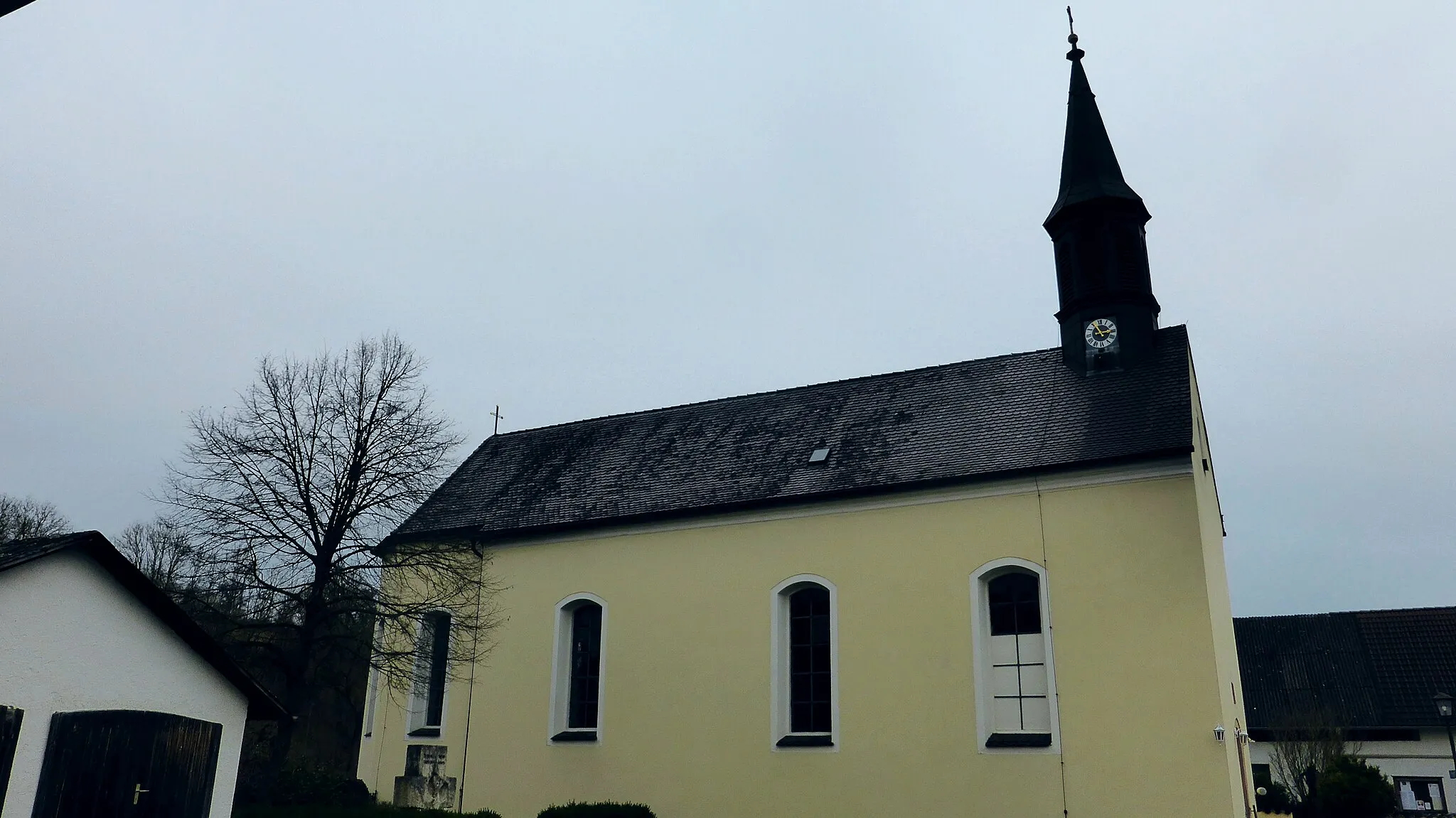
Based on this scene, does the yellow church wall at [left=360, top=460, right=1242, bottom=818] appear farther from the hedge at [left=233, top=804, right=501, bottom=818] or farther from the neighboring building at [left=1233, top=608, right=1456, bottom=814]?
the neighboring building at [left=1233, top=608, right=1456, bottom=814]

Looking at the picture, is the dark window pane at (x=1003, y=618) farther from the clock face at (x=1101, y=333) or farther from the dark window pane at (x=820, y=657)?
the clock face at (x=1101, y=333)

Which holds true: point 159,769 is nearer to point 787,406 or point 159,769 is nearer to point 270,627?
point 270,627

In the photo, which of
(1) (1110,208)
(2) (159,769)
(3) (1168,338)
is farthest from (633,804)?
(1) (1110,208)

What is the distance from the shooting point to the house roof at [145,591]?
328 inches

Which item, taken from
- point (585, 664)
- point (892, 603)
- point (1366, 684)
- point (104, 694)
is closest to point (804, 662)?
point (892, 603)

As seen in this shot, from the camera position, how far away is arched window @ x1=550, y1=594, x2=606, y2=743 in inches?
773

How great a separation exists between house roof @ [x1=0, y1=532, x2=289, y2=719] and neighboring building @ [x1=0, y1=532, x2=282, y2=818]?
0.01 meters

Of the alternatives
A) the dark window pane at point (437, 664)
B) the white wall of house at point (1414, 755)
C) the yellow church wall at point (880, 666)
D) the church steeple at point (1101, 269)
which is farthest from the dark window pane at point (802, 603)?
the white wall of house at point (1414, 755)

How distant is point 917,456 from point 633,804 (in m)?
7.80

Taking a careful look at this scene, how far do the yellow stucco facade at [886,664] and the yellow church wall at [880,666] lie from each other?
33mm

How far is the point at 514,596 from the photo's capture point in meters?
21.0

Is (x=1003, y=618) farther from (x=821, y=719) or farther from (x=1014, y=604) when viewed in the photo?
(x=821, y=719)

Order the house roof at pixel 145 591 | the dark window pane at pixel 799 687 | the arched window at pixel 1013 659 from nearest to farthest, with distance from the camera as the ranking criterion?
1. the house roof at pixel 145 591
2. the arched window at pixel 1013 659
3. the dark window pane at pixel 799 687

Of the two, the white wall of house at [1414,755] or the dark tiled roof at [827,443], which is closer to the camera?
the dark tiled roof at [827,443]
